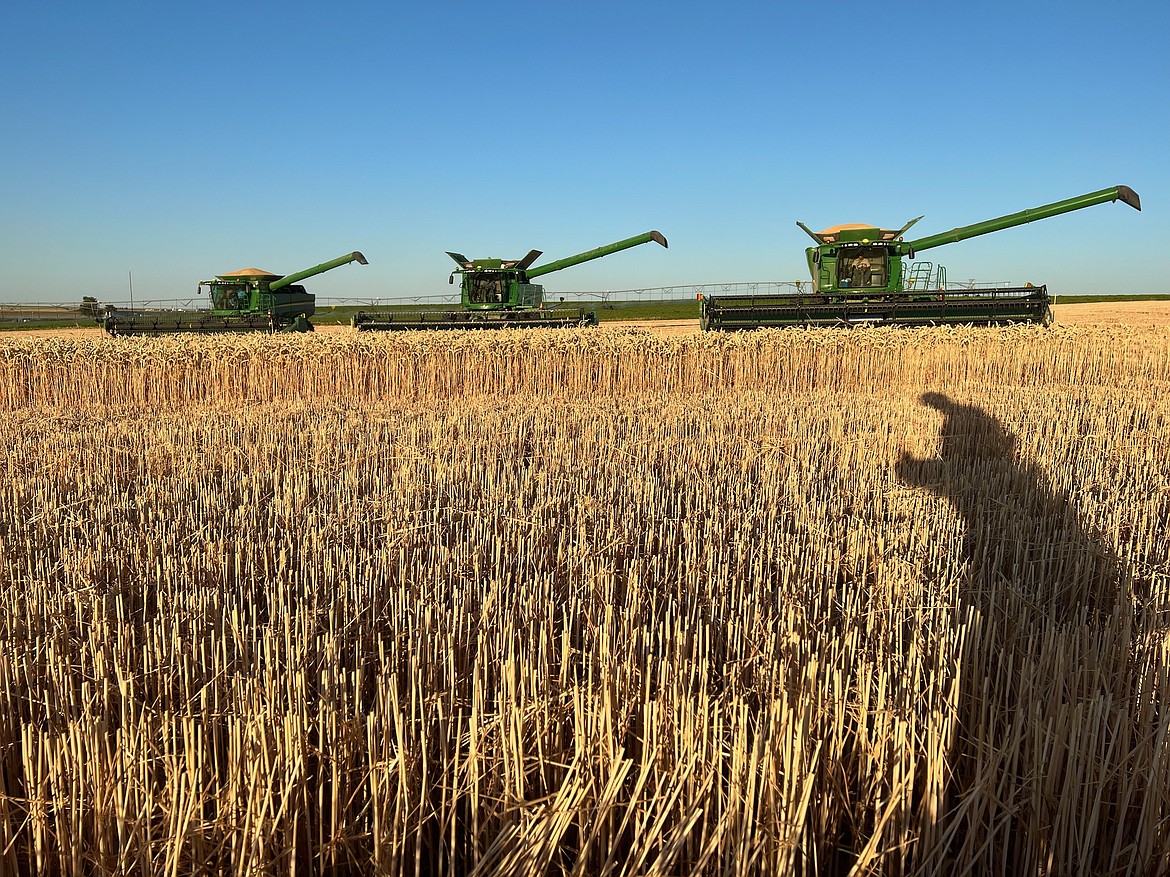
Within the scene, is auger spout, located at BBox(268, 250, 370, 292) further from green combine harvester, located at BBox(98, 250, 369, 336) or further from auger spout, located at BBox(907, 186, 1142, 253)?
auger spout, located at BBox(907, 186, 1142, 253)

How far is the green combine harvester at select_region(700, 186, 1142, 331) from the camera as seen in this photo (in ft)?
51.3

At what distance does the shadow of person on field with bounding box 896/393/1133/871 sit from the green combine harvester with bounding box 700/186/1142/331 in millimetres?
9724

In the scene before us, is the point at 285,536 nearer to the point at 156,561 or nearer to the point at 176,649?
the point at 156,561

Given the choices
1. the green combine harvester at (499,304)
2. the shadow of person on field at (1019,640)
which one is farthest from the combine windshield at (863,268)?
the shadow of person on field at (1019,640)

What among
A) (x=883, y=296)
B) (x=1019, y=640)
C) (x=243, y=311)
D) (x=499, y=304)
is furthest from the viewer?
(x=243, y=311)

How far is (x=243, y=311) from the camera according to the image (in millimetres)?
21422

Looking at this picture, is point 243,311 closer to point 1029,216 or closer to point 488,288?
point 488,288

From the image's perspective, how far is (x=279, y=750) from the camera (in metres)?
2.09

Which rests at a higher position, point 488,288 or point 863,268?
point 863,268

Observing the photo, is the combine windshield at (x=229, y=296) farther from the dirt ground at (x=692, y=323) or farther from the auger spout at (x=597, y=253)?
the auger spout at (x=597, y=253)

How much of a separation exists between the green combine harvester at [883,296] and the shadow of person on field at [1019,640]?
972 centimetres

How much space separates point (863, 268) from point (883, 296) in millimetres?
1464

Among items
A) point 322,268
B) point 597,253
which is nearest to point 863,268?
point 597,253

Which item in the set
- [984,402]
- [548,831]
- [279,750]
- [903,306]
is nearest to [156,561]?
[279,750]
